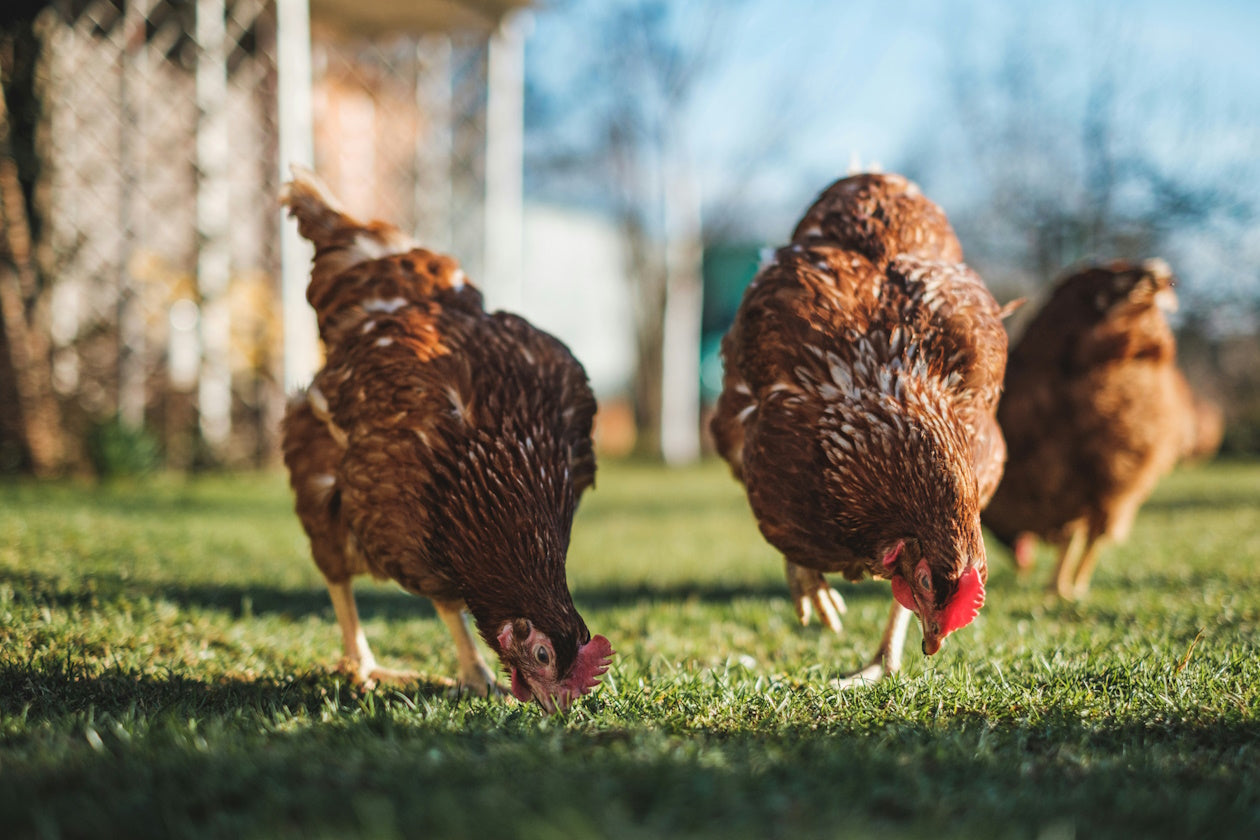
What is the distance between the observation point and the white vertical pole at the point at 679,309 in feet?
49.1

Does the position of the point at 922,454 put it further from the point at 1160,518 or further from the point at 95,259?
the point at 95,259

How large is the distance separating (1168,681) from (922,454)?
36.1 inches

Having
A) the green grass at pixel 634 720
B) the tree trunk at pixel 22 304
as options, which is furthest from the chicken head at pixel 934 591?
the tree trunk at pixel 22 304

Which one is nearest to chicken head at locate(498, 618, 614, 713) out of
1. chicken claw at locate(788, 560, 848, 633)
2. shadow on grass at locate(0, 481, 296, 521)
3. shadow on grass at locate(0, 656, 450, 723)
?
shadow on grass at locate(0, 656, 450, 723)

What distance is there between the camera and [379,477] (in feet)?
8.86

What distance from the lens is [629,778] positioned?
1564mm

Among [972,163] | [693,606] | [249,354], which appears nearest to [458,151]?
[249,354]

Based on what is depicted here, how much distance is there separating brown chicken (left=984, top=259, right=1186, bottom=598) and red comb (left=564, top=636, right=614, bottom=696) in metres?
3.26

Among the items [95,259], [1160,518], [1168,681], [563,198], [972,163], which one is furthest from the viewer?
[563,198]

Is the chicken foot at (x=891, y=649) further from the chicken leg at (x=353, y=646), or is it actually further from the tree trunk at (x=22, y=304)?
the tree trunk at (x=22, y=304)

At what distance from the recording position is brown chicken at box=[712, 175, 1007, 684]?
8.12 ft

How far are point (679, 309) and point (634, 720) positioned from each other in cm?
1356

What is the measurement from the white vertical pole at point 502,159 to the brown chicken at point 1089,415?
284 inches

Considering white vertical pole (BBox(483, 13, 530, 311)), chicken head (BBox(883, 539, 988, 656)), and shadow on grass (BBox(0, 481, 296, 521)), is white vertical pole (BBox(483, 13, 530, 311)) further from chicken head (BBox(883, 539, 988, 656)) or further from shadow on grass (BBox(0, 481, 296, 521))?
chicken head (BBox(883, 539, 988, 656))
